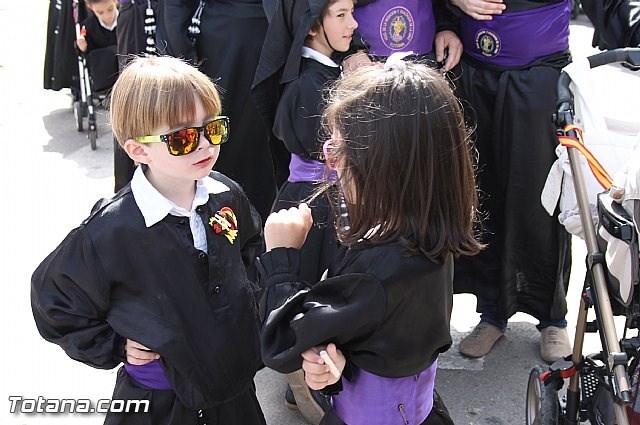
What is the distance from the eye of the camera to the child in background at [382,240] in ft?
5.71

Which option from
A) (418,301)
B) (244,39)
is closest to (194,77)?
(418,301)

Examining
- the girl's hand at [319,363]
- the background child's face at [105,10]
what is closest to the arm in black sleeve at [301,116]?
the girl's hand at [319,363]

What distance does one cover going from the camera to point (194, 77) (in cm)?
210

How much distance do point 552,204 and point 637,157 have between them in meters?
0.68

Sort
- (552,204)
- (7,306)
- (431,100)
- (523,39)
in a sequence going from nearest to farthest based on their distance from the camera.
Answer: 1. (431,100)
2. (552,204)
3. (523,39)
4. (7,306)

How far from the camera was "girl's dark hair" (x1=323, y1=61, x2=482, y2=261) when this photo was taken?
173 cm

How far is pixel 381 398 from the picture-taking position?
6.28 ft

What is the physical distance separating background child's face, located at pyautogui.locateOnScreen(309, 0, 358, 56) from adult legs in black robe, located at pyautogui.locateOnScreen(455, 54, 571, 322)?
725 millimetres

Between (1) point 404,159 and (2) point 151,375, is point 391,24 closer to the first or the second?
(1) point 404,159

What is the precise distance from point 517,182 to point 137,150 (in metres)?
1.81

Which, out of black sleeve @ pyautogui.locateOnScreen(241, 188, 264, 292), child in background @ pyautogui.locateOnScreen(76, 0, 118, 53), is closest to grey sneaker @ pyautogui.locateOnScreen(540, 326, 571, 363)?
black sleeve @ pyautogui.locateOnScreen(241, 188, 264, 292)

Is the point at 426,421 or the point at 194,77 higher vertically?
the point at 194,77

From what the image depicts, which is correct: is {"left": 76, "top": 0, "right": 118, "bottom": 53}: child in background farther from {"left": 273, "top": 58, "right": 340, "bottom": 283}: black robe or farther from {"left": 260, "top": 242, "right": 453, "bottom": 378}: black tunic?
{"left": 260, "top": 242, "right": 453, "bottom": 378}: black tunic

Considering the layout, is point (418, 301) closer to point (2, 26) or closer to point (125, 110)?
point (125, 110)
